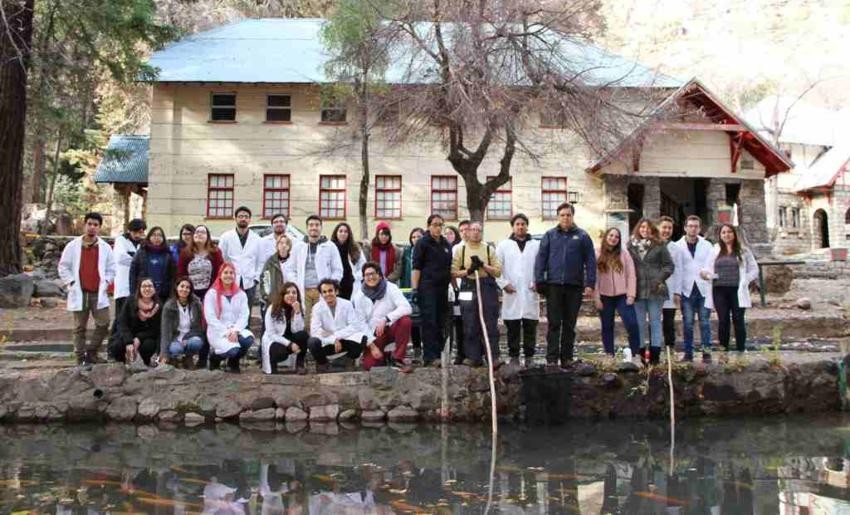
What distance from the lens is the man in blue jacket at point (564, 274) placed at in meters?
7.53

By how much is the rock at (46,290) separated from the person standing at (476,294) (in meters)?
11.3

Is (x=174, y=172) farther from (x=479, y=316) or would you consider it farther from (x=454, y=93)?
(x=479, y=316)

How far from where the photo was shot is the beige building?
23969 mm

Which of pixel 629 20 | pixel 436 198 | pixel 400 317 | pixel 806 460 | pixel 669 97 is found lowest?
pixel 806 460

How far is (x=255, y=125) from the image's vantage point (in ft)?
80.1

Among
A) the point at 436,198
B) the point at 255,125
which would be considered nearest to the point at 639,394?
the point at 436,198

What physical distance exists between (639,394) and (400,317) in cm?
260

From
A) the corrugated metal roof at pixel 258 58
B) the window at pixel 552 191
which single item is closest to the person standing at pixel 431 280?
the corrugated metal roof at pixel 258 58

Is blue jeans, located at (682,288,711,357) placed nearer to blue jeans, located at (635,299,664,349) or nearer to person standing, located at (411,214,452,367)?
blue jeans, located at (635,299,664,349)

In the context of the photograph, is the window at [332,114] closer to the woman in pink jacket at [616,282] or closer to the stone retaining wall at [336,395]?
the woman in pink jacket at [616,282]

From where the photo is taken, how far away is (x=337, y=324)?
25.6 feet

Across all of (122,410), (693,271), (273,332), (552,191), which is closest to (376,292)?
(273,332)

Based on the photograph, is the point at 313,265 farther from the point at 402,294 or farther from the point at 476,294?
the point at 476,294

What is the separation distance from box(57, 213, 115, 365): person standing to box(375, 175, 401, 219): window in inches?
640
